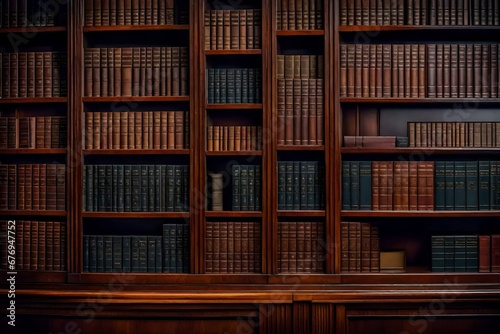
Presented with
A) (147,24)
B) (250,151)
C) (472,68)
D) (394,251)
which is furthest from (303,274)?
(147,24)

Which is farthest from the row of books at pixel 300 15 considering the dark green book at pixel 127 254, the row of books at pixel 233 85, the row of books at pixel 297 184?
the dark green book at pixel 127 254

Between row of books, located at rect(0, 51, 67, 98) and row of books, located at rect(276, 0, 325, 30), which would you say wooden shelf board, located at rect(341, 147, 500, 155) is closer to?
row of books, located at rect(276, 0, 325, 30)

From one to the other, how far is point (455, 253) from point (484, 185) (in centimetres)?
43

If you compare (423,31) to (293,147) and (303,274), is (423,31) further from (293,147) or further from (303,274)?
(303,274)

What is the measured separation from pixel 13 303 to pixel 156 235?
907mm

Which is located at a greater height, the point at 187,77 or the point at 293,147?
the point at 187,77

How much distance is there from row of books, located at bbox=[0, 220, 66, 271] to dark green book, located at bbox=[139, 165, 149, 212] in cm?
50

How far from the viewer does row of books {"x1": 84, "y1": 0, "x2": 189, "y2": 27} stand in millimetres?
2773

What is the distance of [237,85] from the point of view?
276 centimetres

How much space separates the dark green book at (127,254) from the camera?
9.12ft

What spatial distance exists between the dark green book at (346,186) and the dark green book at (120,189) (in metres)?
1.31

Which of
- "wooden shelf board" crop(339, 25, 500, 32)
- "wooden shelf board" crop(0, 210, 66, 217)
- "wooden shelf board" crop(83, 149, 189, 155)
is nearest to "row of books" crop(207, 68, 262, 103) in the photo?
→ "wooden shelf board" crop(83, 149, 189, 155)

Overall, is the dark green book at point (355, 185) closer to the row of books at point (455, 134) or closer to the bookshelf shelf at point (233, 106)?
the row of books at point (455, 134)

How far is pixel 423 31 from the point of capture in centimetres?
277
